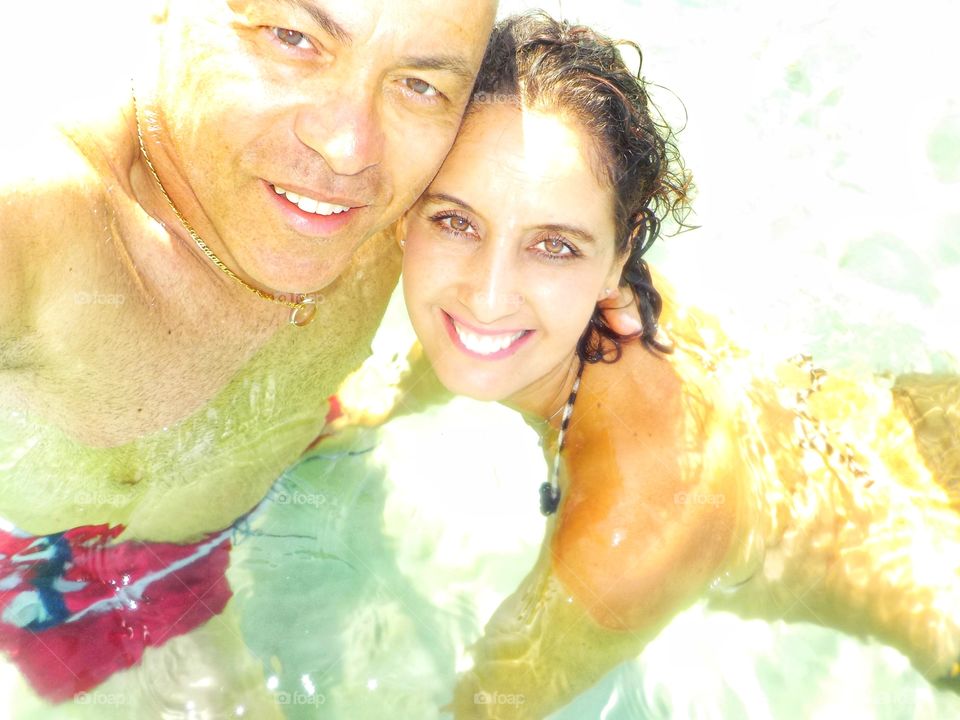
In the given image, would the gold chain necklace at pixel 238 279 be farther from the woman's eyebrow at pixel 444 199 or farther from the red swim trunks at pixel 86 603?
the red swim trunks at pixel 86 603

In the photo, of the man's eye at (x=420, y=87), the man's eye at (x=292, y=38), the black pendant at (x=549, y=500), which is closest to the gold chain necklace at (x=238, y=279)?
the man's eye at (x=292, y=38)

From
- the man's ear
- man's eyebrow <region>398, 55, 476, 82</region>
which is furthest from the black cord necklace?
man's eyebrow <region>398, 55, 476, 82</region>

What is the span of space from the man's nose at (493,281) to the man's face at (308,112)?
0.83ft

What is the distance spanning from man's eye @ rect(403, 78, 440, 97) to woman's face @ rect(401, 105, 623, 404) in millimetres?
268

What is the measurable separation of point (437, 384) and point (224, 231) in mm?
1534

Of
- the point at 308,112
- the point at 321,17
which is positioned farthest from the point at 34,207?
the point at 321,17

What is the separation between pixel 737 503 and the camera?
2834 mm

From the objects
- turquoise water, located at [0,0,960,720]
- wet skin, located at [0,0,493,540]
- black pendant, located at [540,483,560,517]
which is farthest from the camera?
turquoise water, located at [0,0,960,720]

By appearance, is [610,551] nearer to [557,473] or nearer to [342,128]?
[557,473]

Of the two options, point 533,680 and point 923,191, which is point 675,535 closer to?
point 533,680

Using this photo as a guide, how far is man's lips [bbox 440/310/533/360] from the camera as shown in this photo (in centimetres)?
254

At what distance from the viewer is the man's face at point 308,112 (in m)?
1.91

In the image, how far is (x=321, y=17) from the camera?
1856 mm

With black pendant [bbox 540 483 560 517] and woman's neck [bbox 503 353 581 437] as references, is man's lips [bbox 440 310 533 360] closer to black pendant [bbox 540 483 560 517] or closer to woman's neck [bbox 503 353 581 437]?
woman's neck [bbox 503 353 581 437]
